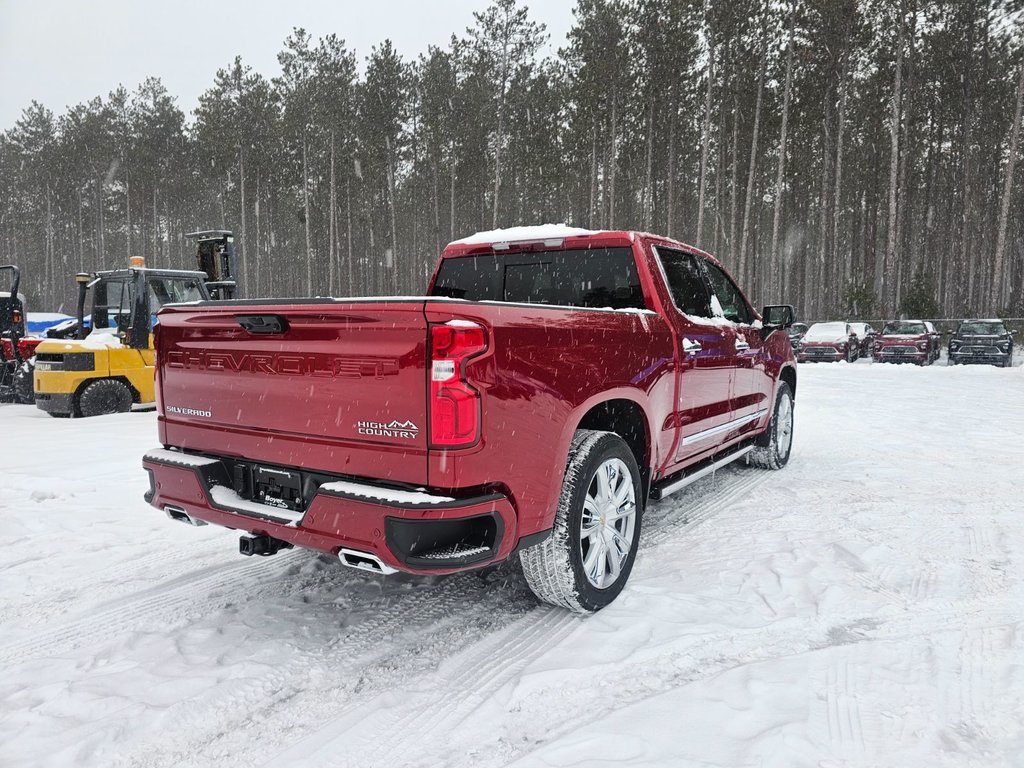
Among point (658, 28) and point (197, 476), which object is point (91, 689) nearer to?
point (197, 476)

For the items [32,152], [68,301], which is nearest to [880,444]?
[32,152]

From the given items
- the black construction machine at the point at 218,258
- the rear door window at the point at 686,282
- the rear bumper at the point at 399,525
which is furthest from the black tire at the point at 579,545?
the black construction machine at the point at 218,258

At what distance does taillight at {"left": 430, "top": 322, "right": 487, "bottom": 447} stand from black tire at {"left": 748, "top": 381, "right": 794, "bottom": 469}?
4.41 meters

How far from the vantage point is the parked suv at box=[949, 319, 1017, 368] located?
20.5 m

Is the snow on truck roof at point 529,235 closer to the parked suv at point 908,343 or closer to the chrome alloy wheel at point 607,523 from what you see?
the chrome alloy wheel at point 607,523

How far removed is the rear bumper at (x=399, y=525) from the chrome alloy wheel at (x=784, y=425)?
456 centimetres

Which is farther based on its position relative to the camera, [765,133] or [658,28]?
[765,133]

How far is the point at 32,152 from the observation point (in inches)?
1986

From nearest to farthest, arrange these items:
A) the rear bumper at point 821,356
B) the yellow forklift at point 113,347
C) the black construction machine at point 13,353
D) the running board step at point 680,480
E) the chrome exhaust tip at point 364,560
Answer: the chrome exhaust tip at point 364,560 < the running board step at point 680,480 < the yellow forklift at point 113,347 < the black construction machine at point 13,353 < the rear bumper at point 821,356

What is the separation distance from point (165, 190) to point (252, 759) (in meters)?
53.9

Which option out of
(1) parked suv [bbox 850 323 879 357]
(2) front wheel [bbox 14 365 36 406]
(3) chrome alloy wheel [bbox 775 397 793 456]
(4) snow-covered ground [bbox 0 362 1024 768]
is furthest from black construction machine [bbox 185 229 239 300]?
(1) parked suv [bbox 850 323 879 357]

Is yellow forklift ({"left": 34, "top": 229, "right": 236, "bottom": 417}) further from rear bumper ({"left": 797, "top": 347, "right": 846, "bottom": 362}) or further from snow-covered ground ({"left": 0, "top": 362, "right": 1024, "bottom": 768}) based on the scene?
rear bumper ({"left": 797, "top": 347, "right": 846, "bottom": 362})

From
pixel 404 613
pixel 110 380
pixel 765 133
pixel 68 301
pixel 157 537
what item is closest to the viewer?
pixel 404 613

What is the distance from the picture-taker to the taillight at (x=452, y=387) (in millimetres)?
2436
